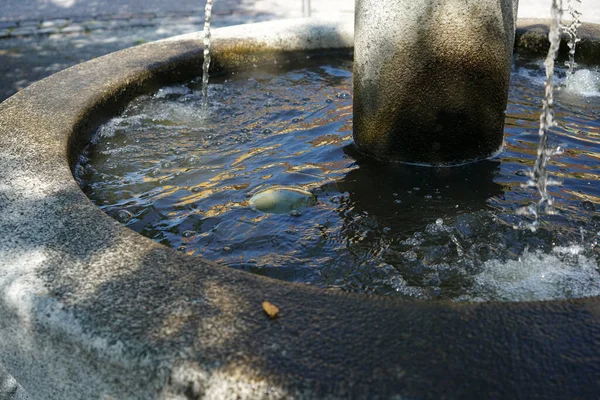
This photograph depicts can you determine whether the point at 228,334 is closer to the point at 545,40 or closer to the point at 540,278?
the point at 540,278

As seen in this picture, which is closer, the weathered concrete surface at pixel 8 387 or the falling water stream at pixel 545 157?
the weathered concrete surface at pixel 8 387

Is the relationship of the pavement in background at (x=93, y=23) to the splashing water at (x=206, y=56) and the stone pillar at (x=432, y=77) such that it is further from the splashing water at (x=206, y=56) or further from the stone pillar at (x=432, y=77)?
the stone pillar at (x=432, y=77)

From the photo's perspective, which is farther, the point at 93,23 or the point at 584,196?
the point at 93,23

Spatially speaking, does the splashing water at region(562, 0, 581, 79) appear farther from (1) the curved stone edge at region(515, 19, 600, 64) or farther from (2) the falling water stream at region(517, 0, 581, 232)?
(2) the falling water stream at region(517, 0, 581, 232)

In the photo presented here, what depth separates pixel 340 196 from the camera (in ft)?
11.3

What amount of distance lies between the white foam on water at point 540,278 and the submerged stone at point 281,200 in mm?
1023

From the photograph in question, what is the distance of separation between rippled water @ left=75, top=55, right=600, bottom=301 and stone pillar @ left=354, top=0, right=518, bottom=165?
15 cm

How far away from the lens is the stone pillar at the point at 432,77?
135 inches

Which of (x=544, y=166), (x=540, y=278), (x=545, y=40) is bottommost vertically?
(x=540, y=278)

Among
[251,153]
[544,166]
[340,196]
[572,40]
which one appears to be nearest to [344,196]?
[340,196]

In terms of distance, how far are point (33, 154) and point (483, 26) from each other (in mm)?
2311

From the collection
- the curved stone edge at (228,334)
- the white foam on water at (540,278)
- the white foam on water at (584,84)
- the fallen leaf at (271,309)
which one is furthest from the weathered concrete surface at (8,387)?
the white foam on water at (584,84)

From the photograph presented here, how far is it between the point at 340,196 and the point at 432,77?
0.81 m

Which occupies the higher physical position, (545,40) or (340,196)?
(545,40)
